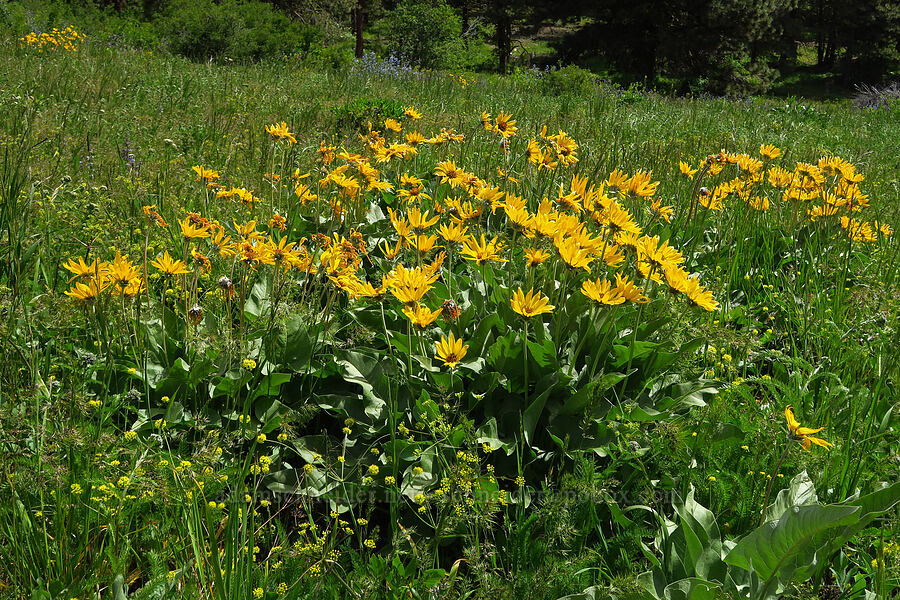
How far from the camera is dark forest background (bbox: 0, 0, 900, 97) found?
45.2ft

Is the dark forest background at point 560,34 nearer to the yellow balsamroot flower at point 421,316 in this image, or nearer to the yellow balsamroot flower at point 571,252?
the yellow balsamroot flower at point 571,252

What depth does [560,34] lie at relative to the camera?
40.4m

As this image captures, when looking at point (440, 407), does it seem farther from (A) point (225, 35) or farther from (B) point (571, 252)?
(A) point (225, 35)

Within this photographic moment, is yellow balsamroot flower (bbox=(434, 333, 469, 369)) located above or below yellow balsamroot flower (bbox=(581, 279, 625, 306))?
below

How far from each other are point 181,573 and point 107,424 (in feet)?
1.83

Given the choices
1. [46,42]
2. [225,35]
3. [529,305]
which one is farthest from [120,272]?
[225,35]

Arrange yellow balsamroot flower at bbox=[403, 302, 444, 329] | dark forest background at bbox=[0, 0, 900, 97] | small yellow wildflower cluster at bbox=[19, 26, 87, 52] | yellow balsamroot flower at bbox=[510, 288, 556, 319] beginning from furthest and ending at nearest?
dark forest background at bbox=[0, 0, 900, 97], small yellow wildflower cluster at bbox=[19, 26, 87, 52], yellow balsamroot flower at bbox=[510, 288, 556, 319], yellow balsamroot flower at bbox=[403, 302, 444, 329]

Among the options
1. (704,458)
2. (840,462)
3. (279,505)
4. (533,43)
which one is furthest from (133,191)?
(533,43)

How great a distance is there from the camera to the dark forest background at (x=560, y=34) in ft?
45.2

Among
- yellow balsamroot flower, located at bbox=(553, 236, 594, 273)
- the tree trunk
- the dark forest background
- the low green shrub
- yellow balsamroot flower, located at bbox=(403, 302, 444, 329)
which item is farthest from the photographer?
the tree trunk

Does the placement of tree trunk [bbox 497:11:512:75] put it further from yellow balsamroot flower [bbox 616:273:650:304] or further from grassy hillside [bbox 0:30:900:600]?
yellow balsamroot flower [bbox 616:273:650:304]

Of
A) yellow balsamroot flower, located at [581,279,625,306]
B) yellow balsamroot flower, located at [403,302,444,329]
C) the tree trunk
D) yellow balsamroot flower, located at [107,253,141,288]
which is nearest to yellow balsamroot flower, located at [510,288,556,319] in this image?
yellow balsamroot flower, located at [581,279,625,306]

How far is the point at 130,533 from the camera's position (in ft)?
4.34

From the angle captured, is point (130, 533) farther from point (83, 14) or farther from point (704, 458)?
point (83, 14)
